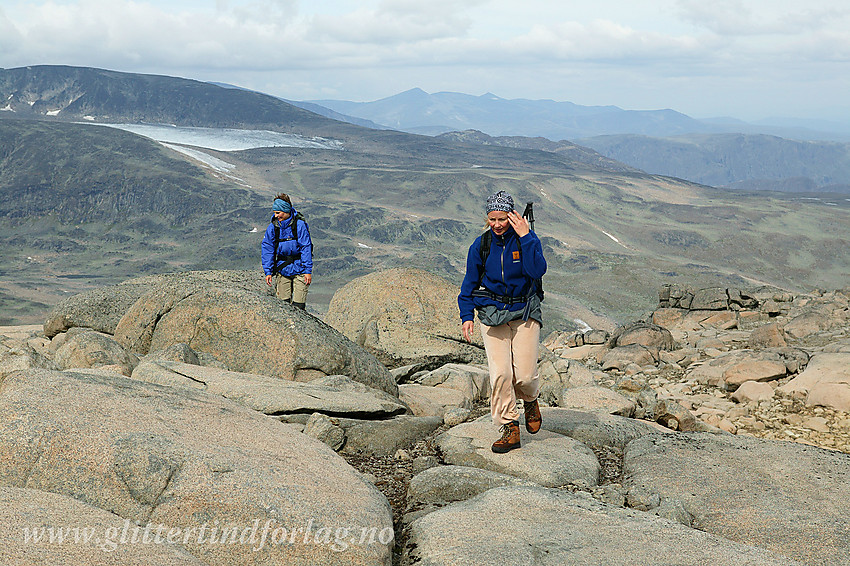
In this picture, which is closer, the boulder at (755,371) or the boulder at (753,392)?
the boulder at (753,392)

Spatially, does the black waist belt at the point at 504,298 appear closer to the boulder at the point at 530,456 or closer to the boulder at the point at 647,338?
the boulder at the point at 530,456

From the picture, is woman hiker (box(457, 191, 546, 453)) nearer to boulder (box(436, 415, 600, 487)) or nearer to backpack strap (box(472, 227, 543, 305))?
backpack strap (box(472, 227, 543, 305))

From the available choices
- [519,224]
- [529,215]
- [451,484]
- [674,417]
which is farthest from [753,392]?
[451,484]

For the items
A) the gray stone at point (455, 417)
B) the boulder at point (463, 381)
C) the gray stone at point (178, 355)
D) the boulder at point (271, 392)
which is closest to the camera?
the boulder at point (271, 392)

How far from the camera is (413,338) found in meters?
17.6

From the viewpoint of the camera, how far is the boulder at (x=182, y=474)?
5512 mm

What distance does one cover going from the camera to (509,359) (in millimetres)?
8391

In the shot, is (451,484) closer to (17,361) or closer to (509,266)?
(509,266)

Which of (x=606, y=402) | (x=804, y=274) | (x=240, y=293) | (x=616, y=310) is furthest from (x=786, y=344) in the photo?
(x=804, y=274)

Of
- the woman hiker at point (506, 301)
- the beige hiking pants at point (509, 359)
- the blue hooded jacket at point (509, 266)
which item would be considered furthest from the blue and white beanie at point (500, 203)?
the beige hiking pants at point (509, 359)

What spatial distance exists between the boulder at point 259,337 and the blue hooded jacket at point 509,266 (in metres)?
4.72

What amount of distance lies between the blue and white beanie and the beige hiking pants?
136 centimetres

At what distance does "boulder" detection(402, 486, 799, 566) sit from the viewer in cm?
551

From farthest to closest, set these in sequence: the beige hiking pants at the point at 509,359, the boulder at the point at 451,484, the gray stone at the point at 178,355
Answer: the gray stone at the point at 178,355, the beige hiking pants at the point at 509,359, the boulder at the point at 451,484
